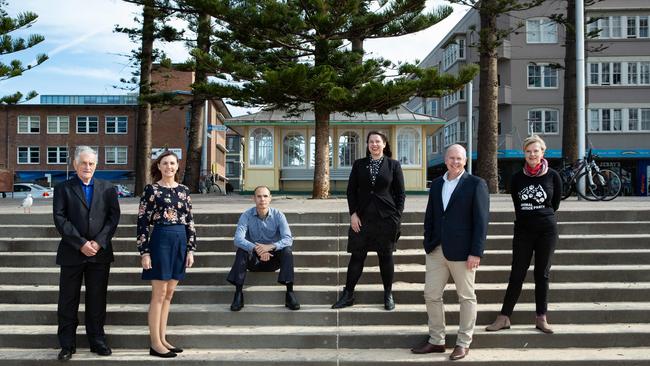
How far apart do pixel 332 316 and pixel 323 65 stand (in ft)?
21.9

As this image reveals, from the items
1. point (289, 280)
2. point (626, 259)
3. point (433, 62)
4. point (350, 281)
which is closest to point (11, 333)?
point (289, 280)

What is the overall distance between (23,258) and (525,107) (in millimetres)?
32253

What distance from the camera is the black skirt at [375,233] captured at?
5.74 meters

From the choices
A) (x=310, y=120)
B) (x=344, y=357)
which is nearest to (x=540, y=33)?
(x=310, y=120)

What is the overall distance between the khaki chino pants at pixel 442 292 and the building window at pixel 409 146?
14615 mm

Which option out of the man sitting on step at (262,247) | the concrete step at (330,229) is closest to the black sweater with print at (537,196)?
the concrete step at (330,229)

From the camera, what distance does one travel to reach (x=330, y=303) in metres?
6.18

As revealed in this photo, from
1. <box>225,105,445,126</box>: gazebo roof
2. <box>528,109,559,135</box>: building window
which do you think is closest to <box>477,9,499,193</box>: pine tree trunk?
<box>225,105,445,126</box>: gazebo roof

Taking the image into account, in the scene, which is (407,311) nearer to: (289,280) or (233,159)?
(289,280)

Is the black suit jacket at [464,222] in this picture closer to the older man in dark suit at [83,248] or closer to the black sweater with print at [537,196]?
the black sweater with print at [537,196]

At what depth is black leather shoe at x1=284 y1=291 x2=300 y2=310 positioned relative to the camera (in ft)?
19.4

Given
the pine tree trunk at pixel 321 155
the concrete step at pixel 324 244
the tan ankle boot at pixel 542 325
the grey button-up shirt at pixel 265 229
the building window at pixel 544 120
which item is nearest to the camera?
the tan ankle boot at pixel 542 325

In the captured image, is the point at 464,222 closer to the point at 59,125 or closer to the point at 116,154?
the point at 116,154

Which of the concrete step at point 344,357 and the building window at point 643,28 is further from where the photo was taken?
the building window at point 643,28
